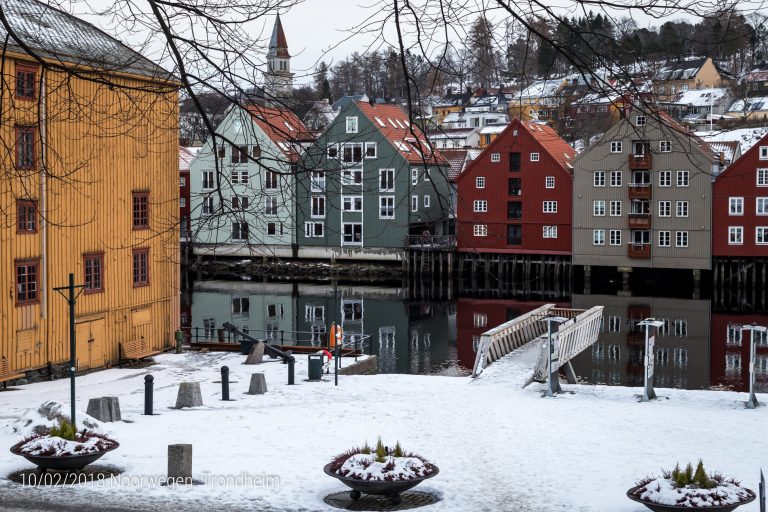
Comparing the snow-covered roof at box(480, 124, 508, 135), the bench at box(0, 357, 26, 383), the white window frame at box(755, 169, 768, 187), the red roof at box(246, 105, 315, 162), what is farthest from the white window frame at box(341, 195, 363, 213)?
the red roof at box(246, 105, 315, 162)

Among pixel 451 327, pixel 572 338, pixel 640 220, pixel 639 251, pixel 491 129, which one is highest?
pixel 491 129

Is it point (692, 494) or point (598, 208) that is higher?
point (598, 208)

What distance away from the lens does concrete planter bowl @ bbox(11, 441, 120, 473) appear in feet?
39.0

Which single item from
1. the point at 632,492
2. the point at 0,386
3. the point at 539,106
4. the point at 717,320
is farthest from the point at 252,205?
the point at 717,320

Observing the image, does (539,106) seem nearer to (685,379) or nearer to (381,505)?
(381,505)

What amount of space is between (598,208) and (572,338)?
36573mm

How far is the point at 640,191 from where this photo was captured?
2361 inches

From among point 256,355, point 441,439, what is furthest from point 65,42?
point 256,355

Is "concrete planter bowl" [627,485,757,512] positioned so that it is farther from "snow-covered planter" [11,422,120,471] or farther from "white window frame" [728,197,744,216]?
"white window frame" [728,197,744,216]

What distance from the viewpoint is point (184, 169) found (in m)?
77.8

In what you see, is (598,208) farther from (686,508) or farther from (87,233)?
(686,508)

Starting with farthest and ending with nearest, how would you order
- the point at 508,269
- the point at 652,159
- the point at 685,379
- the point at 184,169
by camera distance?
the point at 184,169
the point at 508,269
the point at 652,159
the point at 685,379

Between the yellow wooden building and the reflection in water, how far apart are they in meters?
4.96

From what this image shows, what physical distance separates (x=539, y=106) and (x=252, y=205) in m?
2.50
